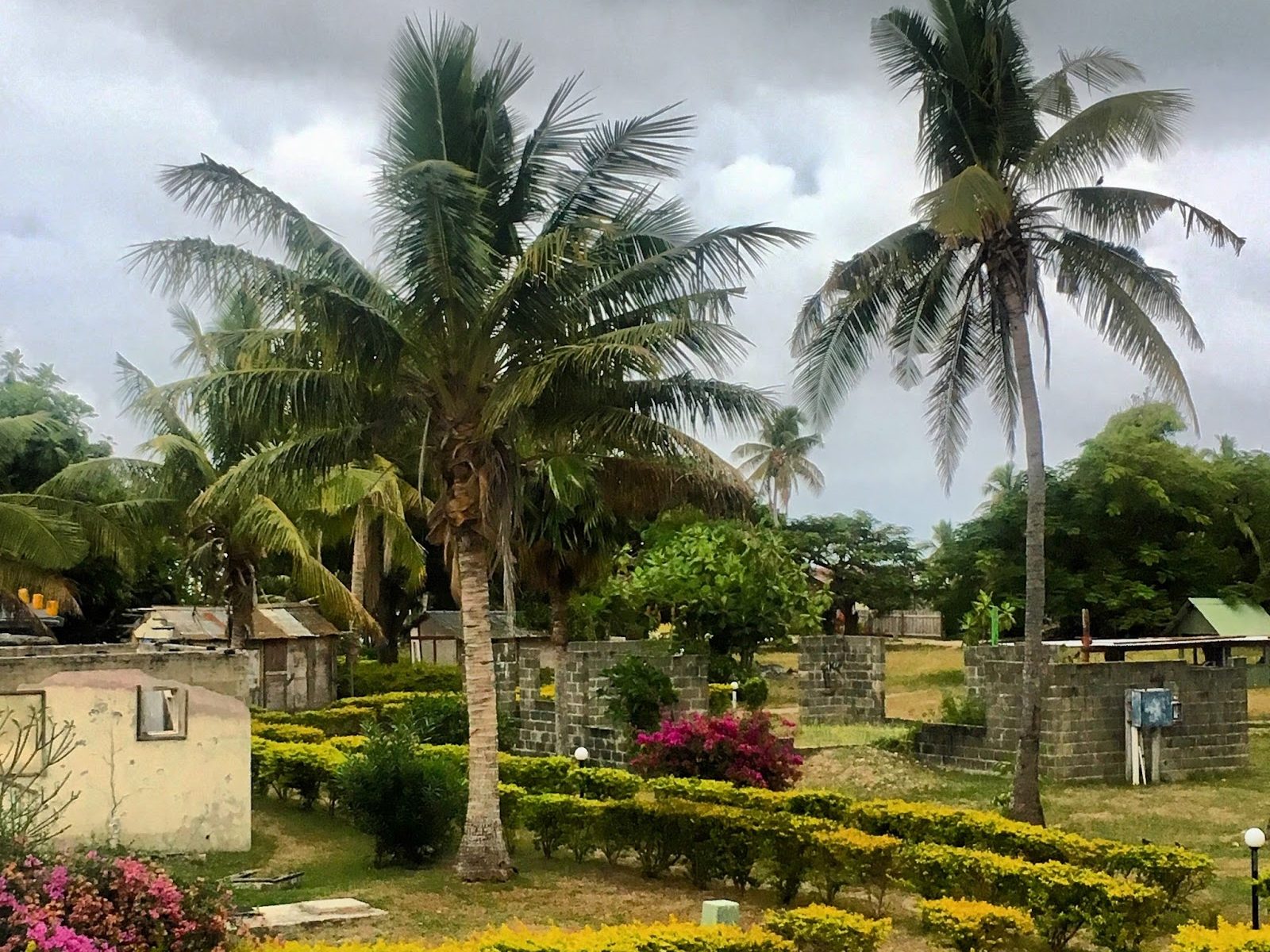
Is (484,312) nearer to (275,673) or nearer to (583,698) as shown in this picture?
(583,698)

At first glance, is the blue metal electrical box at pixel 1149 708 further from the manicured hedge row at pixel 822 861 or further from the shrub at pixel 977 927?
the shrub at pixel 977 927

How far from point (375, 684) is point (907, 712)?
A: 12506 mm

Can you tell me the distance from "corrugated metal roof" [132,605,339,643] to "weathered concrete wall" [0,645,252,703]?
11.9m

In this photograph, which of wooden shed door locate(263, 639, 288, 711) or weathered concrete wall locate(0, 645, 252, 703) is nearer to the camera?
weathered concrete wall locate(0, 645, 252, 703)

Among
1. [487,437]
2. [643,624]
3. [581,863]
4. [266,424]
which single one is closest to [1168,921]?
[581,863]

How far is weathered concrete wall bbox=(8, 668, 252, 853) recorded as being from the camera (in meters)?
12.8

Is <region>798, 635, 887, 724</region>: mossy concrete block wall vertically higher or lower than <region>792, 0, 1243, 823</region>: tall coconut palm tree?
lower

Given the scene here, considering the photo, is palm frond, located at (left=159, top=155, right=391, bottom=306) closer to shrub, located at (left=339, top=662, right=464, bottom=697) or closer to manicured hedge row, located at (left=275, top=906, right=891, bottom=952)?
manicured hedge row, located at (left=275, top=906, right=891, bottom=952)

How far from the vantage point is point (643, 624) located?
25.3m

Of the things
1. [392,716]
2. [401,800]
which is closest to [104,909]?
[401,800]

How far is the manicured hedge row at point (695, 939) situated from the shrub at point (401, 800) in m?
4.94

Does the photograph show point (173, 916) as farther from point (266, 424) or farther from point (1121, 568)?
point (1121, 568)

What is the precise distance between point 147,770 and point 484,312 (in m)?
6.01

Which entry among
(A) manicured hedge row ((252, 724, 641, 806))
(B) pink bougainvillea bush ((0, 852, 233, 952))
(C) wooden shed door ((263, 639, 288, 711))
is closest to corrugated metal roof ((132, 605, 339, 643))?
(C) wooden shed door ((263, 639, 288, 711))
